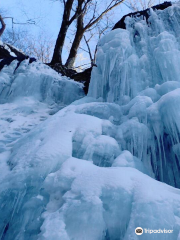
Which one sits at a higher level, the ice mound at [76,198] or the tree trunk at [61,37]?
the tree trunk at [61,37]

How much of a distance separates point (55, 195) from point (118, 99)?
8.79ft

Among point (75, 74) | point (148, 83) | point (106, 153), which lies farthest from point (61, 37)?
point (106, 153)

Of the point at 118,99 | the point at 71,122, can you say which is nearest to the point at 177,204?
the point at 71,122

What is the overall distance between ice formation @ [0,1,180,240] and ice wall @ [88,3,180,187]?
1 cm

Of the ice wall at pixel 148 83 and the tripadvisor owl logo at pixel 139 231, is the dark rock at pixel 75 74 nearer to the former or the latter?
the ice wall at pixel 148 83

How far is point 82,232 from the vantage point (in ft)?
4.26

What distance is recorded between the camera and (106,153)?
7.45 feet

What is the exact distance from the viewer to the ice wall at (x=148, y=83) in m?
2.35

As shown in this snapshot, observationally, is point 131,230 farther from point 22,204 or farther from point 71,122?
point 71,122

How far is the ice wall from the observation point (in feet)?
7.70

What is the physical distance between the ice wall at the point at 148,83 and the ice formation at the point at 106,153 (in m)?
0.01

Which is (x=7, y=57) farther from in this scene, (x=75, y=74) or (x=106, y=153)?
(x=106, y=153)

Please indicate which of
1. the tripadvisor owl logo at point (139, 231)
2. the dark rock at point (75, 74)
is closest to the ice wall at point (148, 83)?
the tripadvisor owl logo at point (139, 231)

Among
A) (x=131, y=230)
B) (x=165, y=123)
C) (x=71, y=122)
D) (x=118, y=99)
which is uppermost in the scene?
(x=118, y=99)
